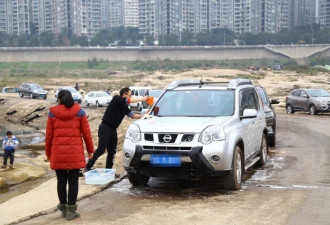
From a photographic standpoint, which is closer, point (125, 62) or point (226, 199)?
point (226, 199)

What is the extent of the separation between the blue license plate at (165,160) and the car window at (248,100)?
2.04 metres

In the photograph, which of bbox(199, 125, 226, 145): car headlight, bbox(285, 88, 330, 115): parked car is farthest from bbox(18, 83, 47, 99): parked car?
bbox(199, 125, 226, 145): car headlight

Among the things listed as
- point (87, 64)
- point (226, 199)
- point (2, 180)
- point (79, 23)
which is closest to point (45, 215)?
point (226, 199)

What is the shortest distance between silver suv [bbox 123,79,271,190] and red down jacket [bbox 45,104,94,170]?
1684mm

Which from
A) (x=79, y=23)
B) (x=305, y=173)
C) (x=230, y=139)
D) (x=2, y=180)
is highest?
(x=79, y=23)

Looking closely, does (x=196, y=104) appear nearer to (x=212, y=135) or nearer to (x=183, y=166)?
(x=212, y=135)

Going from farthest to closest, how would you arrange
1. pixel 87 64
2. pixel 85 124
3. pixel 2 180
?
pixel 87 64 < pixel 2 180 < pixel 85 124

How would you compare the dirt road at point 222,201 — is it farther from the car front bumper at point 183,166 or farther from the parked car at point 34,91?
the parked car at point 34,91

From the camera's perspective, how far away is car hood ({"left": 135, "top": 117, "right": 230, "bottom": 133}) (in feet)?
28.3

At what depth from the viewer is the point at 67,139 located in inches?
284

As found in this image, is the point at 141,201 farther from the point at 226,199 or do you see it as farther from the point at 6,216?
the point at 6,216

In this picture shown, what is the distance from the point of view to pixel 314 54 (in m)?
137

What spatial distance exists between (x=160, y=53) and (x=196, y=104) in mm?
131431

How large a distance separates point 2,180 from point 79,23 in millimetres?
181736
